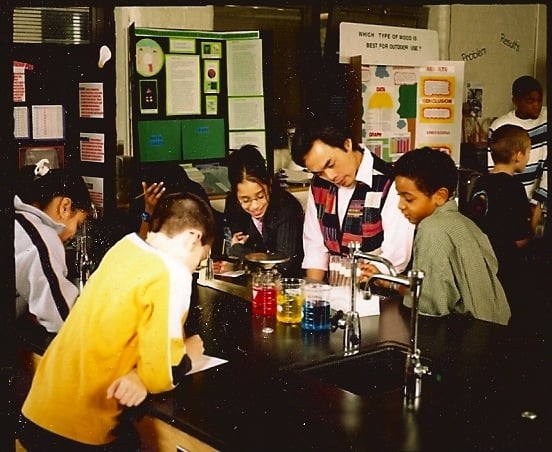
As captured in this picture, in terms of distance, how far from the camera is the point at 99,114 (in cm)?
197

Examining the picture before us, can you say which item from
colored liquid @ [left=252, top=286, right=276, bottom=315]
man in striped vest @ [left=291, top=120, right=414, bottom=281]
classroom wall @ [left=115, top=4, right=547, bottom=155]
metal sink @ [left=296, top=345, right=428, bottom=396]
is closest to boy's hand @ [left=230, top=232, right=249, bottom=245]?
man in striped vest @ [left=291, top=120, right=414, bottom=281]

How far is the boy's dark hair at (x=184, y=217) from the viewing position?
5.49 feet

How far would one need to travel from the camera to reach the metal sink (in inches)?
64.2

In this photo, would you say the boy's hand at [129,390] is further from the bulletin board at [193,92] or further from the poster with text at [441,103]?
the poster with text at [441,103]

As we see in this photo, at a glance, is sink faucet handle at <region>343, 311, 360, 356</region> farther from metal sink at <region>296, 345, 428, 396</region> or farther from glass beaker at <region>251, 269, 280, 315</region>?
glass beaker at <region>251, 269, 280, 315</region>

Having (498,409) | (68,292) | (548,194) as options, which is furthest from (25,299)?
(548,194)

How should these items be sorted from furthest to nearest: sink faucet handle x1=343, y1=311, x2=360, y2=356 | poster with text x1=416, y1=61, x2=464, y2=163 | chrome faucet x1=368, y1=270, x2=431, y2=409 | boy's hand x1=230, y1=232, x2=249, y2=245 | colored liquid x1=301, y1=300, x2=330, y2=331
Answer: boy's hand x1=230, y1=232, x2=249, y2=245
poster with text x1=416, y1=61, x2=464, y2=163
colored liquid x1=301, y1=300, x2=330, y2=331
sink faucet handle x1=343, y1=311, x2=360, y2=356
chrome faucet x1=368, y1=270, x2=431, y2=409

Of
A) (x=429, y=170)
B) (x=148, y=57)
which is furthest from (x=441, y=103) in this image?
(x=148, y=57)

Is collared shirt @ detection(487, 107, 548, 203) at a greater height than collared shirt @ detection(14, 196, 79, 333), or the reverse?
collared shirt @ detection(487, 107, 548, 203)

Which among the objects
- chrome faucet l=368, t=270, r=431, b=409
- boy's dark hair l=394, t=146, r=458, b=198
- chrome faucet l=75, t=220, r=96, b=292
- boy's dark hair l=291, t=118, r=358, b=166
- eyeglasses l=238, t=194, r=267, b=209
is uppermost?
boy's dark hair l=291, t=118, r=358, b=166

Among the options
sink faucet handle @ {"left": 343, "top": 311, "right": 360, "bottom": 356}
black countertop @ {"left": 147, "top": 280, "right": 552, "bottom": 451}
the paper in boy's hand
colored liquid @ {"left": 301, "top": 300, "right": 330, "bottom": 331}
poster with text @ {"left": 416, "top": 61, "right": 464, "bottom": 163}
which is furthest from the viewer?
poster with text @ {"left": 416, "top": 61, "right": 464, "bottom": 163}

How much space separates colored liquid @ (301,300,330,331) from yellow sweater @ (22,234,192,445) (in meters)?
0.33

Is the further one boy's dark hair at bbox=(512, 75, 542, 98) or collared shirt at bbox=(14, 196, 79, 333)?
boy's dark hair at bbox=(512, 75, 542, 98)

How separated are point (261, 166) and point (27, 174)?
0.65 m
